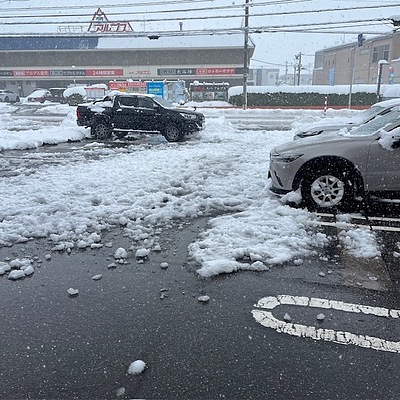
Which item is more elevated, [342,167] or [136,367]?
[342,167]

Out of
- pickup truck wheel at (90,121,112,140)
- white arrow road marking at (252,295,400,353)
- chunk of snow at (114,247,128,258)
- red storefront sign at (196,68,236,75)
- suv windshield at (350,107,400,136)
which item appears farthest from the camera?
red storefront sign at (196,68,236,75)

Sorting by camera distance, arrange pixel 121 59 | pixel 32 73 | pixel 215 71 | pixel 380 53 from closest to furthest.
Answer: pixel 215 71
pixel 121 59
pixel 32 73
pixel 380 53

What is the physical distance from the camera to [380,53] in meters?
58.8

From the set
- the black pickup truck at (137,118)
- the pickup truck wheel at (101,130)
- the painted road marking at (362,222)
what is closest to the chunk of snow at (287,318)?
the painted road marking at (362,222)

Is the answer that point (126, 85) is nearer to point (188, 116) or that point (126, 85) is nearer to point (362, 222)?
point (188, 116)

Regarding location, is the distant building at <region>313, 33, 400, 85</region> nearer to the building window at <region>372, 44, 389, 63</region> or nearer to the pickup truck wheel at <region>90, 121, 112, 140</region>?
the building window at <region>372, 44, 389, 63</region>

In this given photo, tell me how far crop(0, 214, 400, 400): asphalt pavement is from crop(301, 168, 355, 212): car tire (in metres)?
1.54

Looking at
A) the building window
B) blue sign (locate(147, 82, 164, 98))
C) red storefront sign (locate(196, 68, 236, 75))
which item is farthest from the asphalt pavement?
the building window

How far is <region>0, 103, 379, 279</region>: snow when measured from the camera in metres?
4.68

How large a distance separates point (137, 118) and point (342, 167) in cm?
1058

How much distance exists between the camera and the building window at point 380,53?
5716 centimetres

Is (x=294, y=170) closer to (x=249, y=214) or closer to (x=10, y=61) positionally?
(x=249, y=214)

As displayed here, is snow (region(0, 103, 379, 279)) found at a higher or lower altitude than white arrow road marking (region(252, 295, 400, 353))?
higher

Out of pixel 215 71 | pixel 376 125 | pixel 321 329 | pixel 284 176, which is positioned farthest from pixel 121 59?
pixel 321 329
